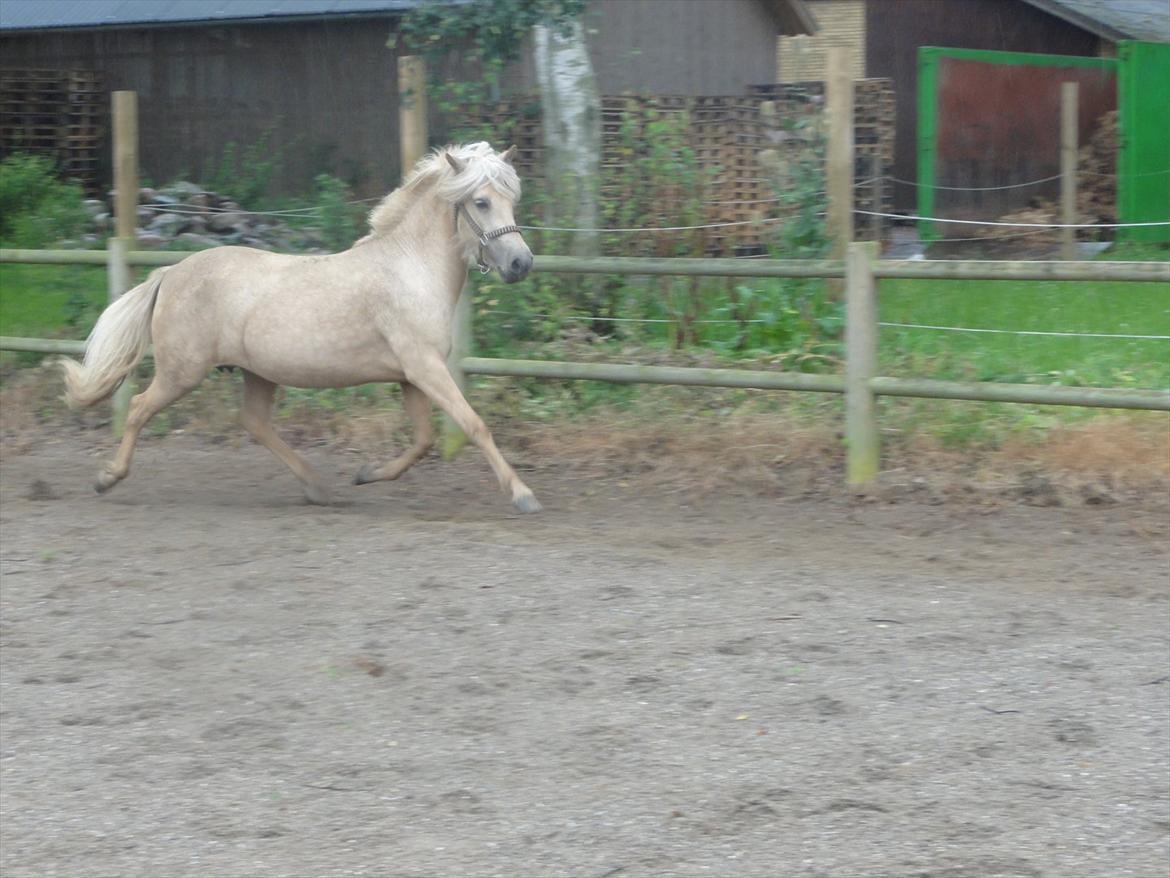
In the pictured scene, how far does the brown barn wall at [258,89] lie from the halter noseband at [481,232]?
36.0ft

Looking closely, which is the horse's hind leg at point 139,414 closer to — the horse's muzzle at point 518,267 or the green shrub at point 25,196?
the horse's muzzle at point 518,267

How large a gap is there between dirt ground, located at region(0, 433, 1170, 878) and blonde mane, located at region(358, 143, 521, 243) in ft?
4.22

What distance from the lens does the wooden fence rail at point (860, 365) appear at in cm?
586

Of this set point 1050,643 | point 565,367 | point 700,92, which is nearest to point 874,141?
point 700,92

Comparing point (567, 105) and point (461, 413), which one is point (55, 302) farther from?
point (461, 413)

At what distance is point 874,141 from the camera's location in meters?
14.6

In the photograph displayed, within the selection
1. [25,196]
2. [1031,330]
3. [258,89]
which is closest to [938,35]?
[258,89]

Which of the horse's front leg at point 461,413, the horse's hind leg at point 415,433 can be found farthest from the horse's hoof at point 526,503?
the horse's hind leg at point 415,433

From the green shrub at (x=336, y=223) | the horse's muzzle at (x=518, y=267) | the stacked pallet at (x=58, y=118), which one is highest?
the stacked pallet at (x=58, y=118)

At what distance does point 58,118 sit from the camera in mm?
18219

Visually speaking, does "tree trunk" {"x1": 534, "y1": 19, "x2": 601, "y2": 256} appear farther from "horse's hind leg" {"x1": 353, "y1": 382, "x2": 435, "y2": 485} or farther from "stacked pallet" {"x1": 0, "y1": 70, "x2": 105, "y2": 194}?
"stacked pallet" {"x1": 0, "y1": 70, "x2": 105, "y2": 194}

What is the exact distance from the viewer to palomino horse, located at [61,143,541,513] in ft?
20.4

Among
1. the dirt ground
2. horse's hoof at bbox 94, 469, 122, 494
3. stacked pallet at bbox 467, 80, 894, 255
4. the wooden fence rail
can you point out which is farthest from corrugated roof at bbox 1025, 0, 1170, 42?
horse's hoof at bbox 94, 469, 122, 494

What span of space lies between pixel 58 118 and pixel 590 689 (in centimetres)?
1593
